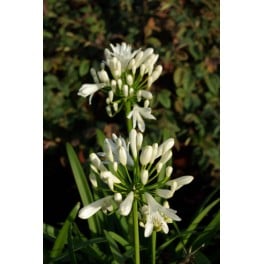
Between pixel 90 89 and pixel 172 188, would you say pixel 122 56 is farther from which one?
pixel 172 188

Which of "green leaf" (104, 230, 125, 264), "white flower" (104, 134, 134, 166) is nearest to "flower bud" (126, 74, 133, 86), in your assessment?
"white flower" (104, 134, 134, 166)

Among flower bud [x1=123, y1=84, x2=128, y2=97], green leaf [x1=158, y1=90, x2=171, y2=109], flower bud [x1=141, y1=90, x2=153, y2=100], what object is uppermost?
flower bud [x1=123, y1=84, x2=128, y2=97]

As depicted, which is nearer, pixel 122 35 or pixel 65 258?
pixel 65 258

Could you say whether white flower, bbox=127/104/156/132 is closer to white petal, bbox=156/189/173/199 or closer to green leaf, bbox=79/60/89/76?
white petal, bbox=156/189/173/199

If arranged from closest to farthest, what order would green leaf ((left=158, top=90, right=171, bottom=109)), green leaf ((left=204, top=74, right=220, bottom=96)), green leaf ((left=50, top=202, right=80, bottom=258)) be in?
green leaf ((left=50, top=202, right=80, bottom=258)), green leaf ((left=158, top=90, right=171, bottom=109)), green leaf ((left=204, top=74, right=220, bottom=96))

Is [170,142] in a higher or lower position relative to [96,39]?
lower

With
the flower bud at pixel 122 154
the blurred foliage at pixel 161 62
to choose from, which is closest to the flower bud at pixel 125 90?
the flower bud at pixel 122 154

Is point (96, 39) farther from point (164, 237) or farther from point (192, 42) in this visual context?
point (164, 237)

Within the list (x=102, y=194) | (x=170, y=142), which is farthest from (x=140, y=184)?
(x=102, y=194)
